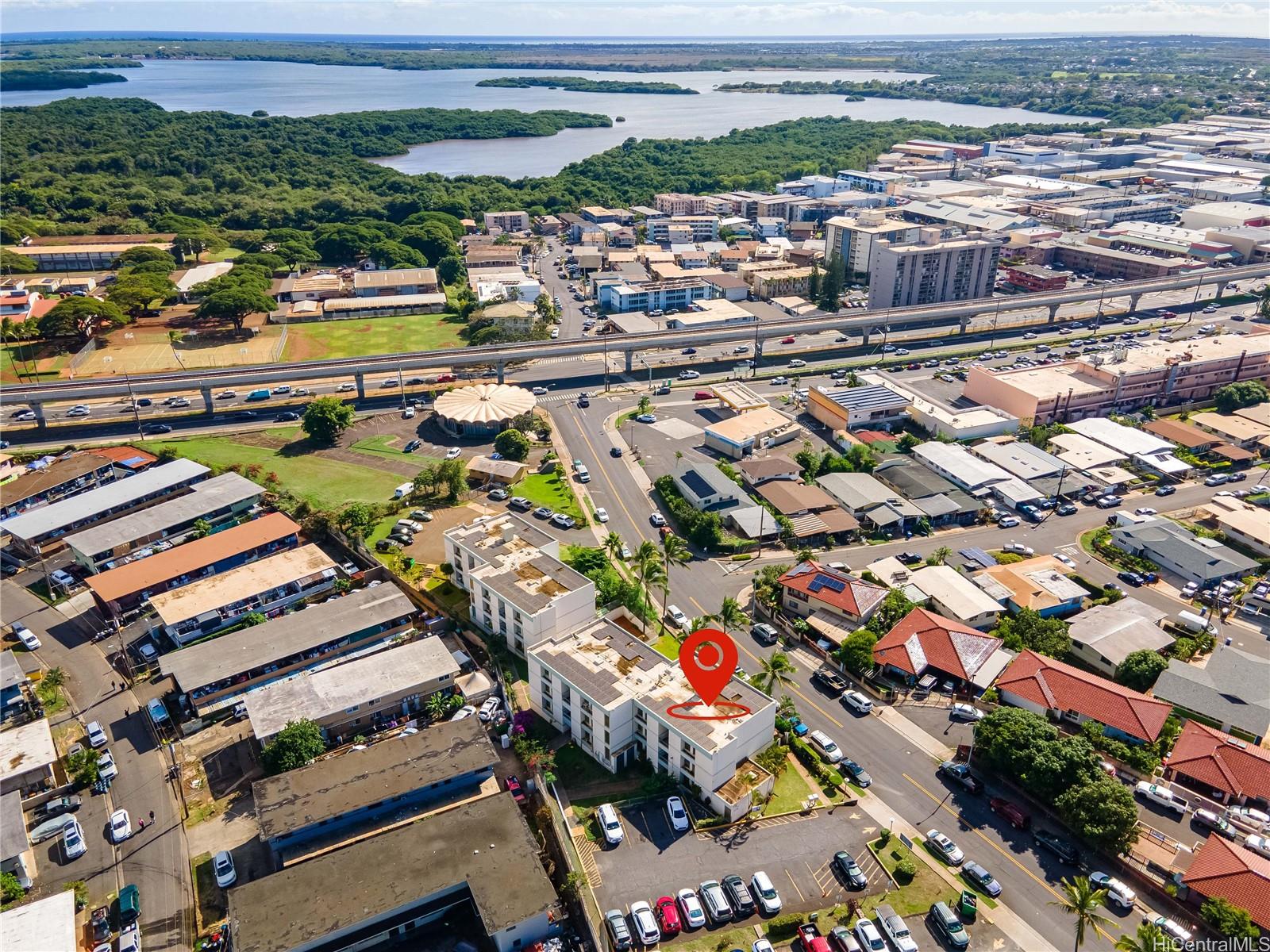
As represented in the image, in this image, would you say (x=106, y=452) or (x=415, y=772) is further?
(x=106, y=452)

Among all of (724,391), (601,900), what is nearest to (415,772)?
(601,900)

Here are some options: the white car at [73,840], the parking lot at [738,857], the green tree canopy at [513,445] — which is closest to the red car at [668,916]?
the parking lot at [738,857]

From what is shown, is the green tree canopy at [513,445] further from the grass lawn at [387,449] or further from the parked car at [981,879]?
the parked car at [981,879]

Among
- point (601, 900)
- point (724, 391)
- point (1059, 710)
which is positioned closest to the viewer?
point (601, 900)

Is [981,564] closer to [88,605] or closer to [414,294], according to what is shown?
[88,605]

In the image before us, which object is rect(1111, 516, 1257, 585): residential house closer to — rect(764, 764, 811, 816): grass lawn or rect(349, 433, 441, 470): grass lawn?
rect(764, 764, 811, 816): grass lawn

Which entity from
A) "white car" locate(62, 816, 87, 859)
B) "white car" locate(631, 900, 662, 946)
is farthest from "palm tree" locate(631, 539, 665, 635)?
"white car" locate(62, 816, 87, 859)
